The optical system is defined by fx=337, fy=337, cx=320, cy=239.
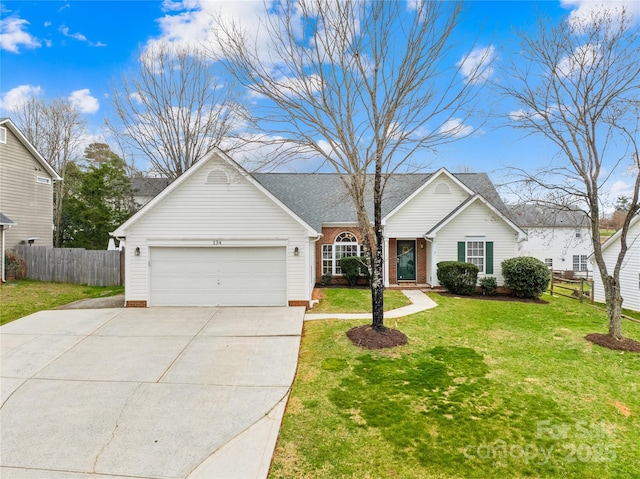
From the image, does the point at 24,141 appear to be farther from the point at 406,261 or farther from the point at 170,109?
the point at 406,261

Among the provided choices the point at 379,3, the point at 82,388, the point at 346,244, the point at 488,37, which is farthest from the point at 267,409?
the point at 346,244

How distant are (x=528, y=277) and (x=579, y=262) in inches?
787

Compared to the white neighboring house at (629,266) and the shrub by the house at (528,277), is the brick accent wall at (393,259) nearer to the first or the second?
the shrub by the house at (528,277)

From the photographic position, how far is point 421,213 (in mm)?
16156

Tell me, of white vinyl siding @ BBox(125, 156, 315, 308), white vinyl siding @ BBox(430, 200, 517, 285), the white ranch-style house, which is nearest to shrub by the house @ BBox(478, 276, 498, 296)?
white vinyl siding @ BBox(430, 200, 517, 285)

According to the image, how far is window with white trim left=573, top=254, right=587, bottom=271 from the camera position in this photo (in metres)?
28.5

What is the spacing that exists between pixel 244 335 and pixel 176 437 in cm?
400

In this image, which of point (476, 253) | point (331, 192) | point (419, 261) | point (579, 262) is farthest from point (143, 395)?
point (579, 262)

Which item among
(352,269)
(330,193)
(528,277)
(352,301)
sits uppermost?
(330,193)

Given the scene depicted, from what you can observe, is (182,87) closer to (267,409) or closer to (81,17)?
(81,17)

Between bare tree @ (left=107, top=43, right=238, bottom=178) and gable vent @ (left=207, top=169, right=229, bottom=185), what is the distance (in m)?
6.68

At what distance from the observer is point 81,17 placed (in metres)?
12.4

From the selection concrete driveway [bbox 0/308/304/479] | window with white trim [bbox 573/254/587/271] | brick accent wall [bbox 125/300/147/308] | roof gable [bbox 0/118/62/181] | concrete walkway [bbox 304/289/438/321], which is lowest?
concrete driveway [bbox 0/308/304/479]

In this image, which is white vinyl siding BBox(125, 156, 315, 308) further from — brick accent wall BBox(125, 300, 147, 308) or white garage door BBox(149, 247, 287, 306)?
white garage door BBox(149, 247, 287, 306)
